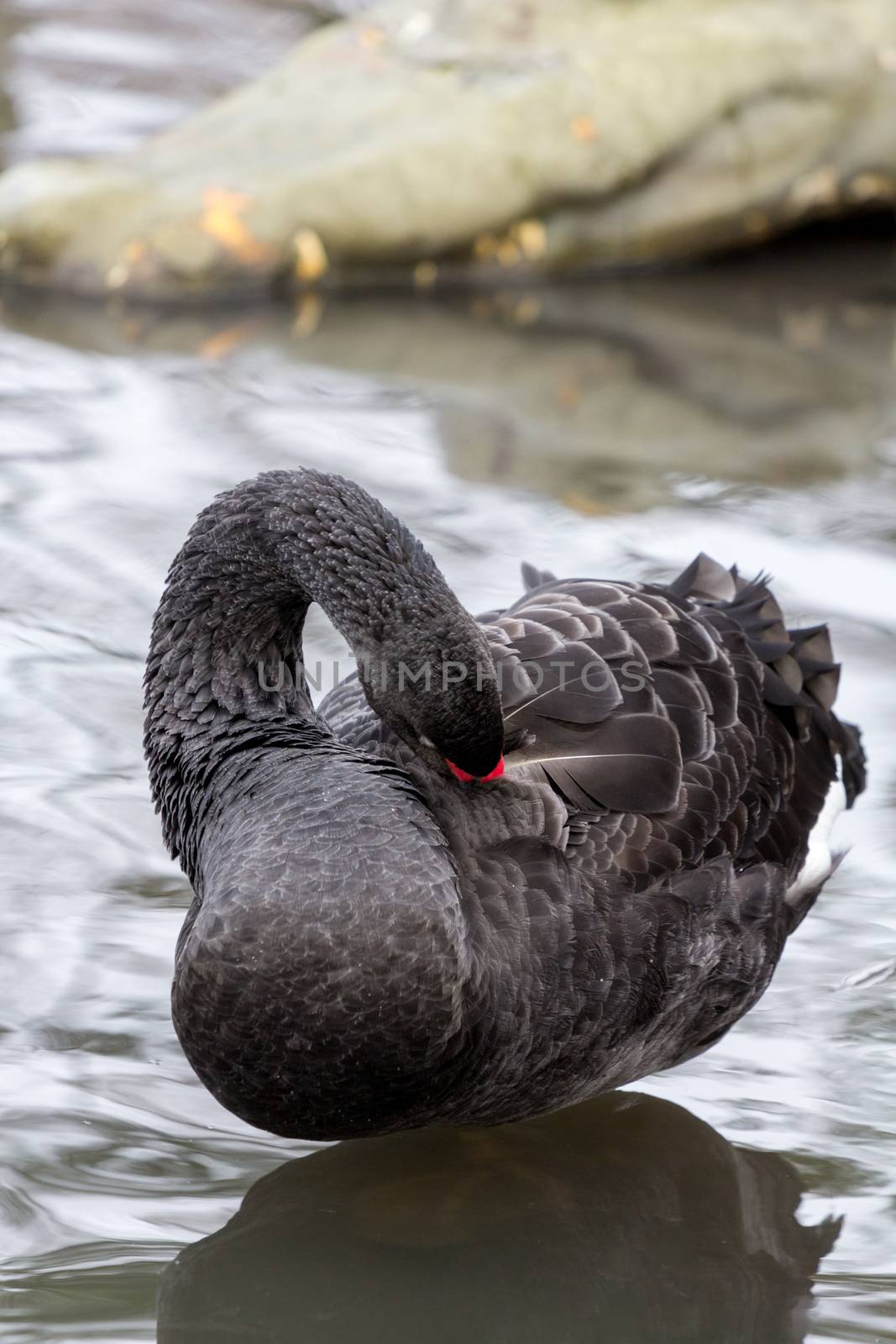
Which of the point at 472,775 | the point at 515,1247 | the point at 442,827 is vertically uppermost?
the point at 472,775

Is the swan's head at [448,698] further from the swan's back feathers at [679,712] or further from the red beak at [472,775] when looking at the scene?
the swan's back feathers at [679,712]

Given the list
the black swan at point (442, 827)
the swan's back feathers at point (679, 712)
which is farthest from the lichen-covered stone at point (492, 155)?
the black swan at point (442, 827)

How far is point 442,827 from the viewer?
3.19 m

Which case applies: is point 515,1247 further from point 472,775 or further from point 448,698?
point 448,698

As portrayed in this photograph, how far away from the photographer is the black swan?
2895 mm

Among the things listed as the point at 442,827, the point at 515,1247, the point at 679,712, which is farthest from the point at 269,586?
the point at 515,1247

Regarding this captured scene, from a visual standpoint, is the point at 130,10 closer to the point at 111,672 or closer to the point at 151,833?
the point at 111,672

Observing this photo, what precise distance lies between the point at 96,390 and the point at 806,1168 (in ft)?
14.0

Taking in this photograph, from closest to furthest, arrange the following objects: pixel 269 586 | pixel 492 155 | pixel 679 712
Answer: pixel 269 586 < pixel 679 712 < pixel 492 155

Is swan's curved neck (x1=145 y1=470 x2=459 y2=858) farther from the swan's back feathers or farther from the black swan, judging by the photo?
the swan's back feathers

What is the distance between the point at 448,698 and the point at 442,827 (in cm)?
34

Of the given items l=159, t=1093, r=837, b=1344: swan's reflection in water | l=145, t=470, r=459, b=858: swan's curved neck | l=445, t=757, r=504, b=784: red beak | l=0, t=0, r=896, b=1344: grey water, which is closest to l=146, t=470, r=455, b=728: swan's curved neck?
l=145, t=470, r=459, b=858: swan's curved neck

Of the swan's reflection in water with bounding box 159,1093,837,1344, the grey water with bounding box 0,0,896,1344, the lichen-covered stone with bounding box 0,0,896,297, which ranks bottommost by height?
the swan's reflection in water with bounding box 159,1093,837,1344

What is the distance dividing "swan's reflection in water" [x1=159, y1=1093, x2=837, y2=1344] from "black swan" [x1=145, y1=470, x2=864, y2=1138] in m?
0.18
